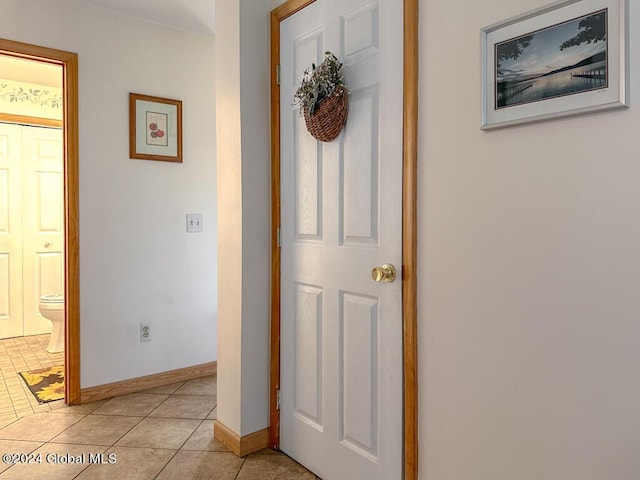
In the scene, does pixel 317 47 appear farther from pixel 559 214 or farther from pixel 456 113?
pixel 559 214

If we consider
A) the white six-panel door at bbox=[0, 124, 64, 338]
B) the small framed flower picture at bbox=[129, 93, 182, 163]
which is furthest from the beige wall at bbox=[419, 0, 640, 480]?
the white six-panel door at bbox=[0, 124, 64, 338]

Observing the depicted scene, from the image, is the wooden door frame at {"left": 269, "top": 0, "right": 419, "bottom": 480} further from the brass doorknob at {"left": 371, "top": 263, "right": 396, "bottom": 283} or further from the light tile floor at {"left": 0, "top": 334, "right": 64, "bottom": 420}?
the light tile floor at {"left": 0, "top": 334, "right": 64, "bottom": 420}

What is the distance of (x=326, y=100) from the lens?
1772mm

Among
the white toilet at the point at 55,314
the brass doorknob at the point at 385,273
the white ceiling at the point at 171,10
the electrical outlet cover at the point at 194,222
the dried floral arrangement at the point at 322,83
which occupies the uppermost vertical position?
the white ceiling at the point at 171,10

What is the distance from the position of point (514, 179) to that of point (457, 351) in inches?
21.0

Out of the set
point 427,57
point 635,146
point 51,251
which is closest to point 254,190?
point 427,57

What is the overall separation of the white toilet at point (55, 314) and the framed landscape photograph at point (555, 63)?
11.9 ft

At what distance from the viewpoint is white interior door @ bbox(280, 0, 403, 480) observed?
1.64m

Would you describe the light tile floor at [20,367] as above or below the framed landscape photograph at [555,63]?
below

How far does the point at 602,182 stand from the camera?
3.61 ft

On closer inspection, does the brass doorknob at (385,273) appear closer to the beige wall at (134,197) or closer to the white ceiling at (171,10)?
the beige wall at (134,197)

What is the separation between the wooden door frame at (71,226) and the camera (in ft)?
9.04

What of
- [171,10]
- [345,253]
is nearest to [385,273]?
[345,253]

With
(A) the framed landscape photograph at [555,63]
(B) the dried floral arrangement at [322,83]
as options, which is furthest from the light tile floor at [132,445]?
(A) the framed landscape photograph at [555,63]
